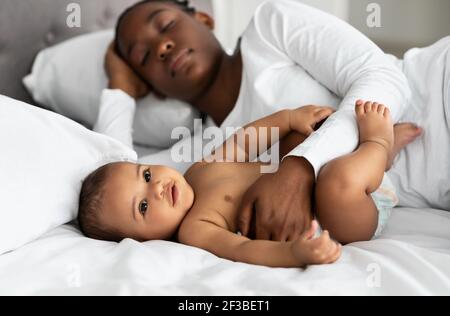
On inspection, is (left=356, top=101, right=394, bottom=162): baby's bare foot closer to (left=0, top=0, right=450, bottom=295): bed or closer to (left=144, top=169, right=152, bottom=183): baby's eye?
(left=0, top=0, right=450, bottom=295): bed

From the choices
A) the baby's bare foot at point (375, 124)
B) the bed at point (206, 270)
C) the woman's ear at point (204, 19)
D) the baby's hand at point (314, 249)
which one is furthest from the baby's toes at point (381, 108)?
the woman's ear at point (204, 19)

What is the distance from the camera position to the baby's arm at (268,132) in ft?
4.17

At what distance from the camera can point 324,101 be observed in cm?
141

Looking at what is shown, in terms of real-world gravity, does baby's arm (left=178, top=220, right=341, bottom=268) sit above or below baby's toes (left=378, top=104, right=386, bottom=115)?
below

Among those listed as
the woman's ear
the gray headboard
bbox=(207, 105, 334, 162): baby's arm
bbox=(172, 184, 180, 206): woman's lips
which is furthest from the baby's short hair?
the woman's ear

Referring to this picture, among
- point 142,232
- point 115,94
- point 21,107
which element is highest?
point 21,107

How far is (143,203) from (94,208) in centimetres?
10

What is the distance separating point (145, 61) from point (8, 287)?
35.2 inches

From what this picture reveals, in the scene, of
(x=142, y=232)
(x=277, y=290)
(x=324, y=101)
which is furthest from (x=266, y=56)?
(x=277, y=290)

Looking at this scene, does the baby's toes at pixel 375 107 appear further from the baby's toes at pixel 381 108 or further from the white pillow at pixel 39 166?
the white pillow at pixel 39 166

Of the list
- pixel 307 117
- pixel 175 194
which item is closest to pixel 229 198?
pixel 175 194

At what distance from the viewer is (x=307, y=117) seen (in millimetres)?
1271

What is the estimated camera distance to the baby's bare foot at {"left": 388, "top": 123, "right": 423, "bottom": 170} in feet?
4.18

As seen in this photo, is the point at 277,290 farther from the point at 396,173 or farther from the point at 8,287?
A: the point at 396,173
